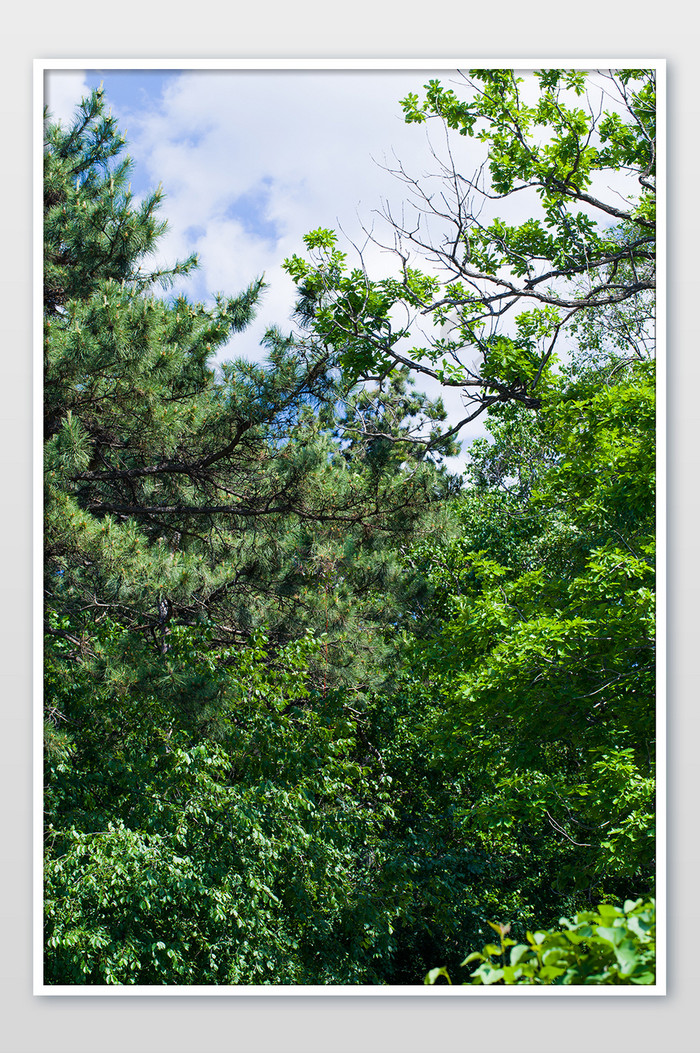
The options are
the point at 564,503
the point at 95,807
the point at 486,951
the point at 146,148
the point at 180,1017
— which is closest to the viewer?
the point at 486,951

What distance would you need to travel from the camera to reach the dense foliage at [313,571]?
3.54 m

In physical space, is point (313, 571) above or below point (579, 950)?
above

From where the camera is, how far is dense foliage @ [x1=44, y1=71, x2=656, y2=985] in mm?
3543

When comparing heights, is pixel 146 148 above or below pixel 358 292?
above

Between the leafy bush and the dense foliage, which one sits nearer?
the leafy bush

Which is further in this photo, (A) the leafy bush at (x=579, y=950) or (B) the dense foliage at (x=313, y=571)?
(B) the dense foliage at (x=313, y=571)

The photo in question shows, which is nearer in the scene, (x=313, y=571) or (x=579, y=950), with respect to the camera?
(x=579, y=950)

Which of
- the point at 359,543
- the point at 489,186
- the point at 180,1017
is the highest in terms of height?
the point at 489,186

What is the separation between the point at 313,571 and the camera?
545cm
